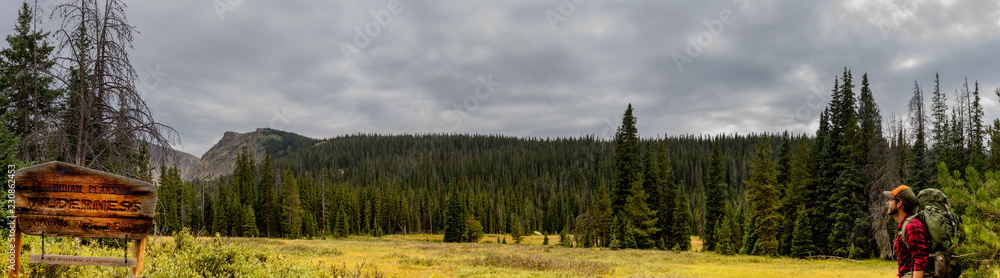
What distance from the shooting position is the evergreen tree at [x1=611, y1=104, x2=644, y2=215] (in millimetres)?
44906

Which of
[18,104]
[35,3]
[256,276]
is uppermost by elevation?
[35,3]

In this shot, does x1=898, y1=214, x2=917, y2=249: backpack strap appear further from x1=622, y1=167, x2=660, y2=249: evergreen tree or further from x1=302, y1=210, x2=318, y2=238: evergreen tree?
x1=302, y1=210, x2=318, y2=238: evergreen tree

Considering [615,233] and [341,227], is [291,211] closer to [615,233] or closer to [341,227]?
[341,227]

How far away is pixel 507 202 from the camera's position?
10400 cm

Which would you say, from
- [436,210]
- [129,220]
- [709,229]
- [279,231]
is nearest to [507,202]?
[436,210]

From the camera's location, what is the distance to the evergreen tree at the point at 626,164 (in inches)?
1768

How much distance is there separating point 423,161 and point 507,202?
284ft

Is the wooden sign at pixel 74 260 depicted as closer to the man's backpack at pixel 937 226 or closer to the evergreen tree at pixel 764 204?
the man's backpack at pixel 937 226

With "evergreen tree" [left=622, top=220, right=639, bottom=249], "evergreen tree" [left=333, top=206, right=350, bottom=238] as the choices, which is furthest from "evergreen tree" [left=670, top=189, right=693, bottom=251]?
"evergreen tree" [left=333, top=206, right=350, bottom=238]

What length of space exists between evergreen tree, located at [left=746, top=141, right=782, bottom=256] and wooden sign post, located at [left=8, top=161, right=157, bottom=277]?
4198 cm

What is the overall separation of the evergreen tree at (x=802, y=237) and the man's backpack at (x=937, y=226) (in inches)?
1404

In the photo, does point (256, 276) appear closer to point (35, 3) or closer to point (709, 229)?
point (35, 3)

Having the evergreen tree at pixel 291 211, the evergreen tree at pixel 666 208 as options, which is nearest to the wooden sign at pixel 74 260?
the evergreen tree at pixel 666 208

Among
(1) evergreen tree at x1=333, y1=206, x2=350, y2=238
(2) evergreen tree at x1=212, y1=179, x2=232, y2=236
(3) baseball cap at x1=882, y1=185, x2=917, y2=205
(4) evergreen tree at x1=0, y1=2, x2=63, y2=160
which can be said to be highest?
(4) evergreen tree at x1=0, y1=2, x2=63, y2=160
